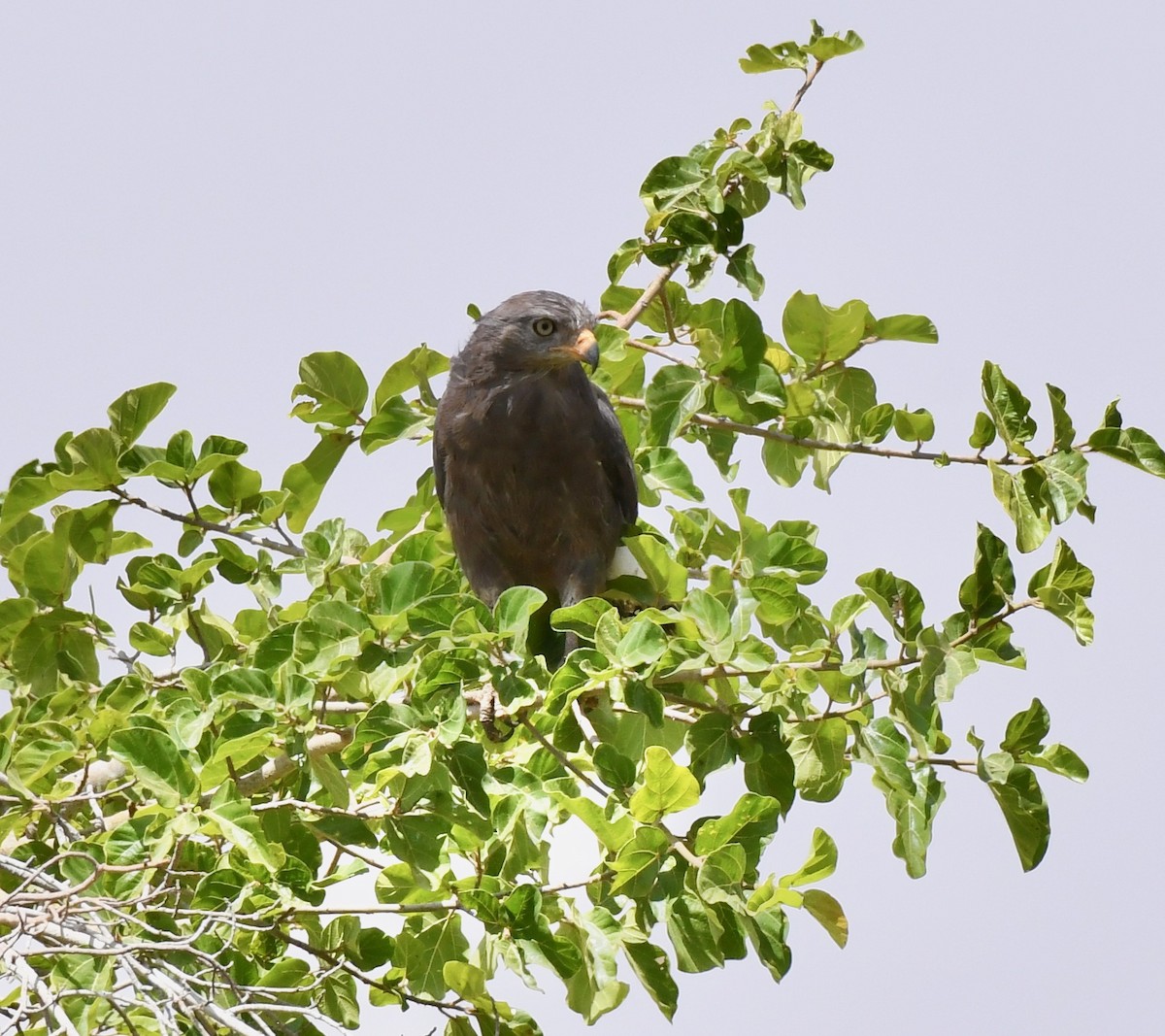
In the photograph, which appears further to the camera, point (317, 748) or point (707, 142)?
point (707, 142)

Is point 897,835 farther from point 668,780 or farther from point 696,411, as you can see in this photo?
point 696,411

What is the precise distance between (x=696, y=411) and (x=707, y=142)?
883 mm

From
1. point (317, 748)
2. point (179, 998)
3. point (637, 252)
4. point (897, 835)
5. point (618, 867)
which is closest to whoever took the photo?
point (179, 998)

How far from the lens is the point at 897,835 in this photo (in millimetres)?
3107

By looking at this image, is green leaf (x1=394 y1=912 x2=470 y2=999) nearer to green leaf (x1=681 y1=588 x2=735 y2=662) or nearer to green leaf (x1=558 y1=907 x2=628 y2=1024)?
green leaf (x1=558 y1=907 x2=628 y2=1024)

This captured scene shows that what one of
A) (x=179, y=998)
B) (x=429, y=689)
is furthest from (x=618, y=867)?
(x=179, y=998)

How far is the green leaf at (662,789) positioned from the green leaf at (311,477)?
6.13 feet

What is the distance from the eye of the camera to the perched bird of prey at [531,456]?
176 inches

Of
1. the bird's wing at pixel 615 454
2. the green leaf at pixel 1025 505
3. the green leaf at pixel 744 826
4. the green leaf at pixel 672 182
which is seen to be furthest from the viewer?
the bird's wing at pixel 615 454

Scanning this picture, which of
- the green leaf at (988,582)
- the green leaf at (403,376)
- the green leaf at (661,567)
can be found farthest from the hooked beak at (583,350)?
the green leaf at (988,582)

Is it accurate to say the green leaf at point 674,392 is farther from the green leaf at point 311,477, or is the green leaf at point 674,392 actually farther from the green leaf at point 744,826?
the green leaf at point 744,826

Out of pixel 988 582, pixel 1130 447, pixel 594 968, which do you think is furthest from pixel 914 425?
pixel 594 968

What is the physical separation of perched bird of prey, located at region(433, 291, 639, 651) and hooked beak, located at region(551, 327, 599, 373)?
2 cm

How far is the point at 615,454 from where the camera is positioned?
4547 mm
